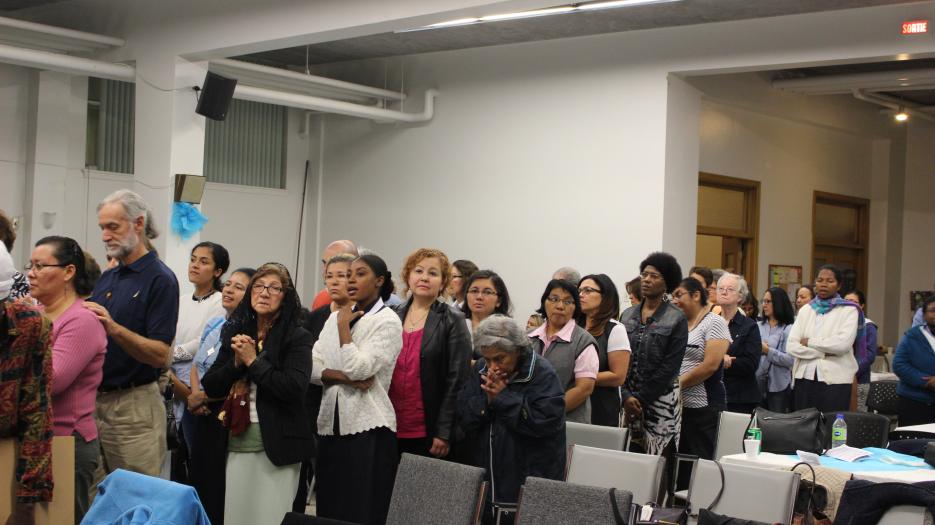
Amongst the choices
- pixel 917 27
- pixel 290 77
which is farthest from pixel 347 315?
pixel 290 77

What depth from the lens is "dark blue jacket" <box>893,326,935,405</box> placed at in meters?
7.00

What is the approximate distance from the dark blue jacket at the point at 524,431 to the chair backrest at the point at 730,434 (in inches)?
59.4

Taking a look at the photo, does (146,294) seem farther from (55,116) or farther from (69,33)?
(55,116)

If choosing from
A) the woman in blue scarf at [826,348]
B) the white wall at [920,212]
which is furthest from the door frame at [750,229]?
the woman in blue scarf at [826,348]

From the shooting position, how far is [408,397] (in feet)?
15.9

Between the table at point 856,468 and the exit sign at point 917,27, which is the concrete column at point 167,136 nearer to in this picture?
the table at point 856,468

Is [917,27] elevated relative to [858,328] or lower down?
elevated

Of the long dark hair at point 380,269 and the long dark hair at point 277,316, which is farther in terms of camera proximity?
the long dark hair at point 380,269

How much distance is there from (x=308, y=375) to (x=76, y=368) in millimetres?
934

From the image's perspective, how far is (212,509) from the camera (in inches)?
173

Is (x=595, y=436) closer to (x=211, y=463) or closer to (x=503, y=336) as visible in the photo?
(x=503, y=336)

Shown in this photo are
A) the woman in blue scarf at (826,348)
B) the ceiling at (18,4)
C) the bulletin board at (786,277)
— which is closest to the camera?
the woman in blue scarf at (826,348)

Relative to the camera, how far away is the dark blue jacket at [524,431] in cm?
426

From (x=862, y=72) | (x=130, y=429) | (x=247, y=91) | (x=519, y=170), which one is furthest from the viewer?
(x=862, y=72)
